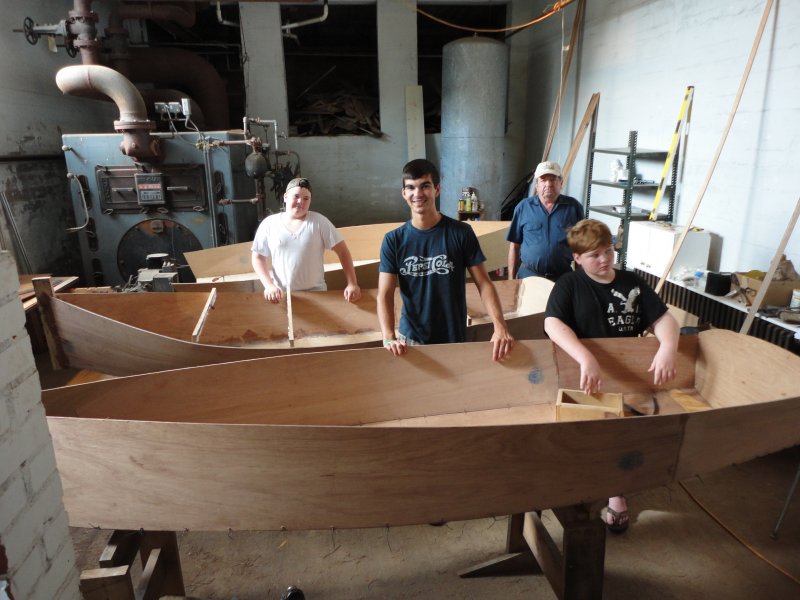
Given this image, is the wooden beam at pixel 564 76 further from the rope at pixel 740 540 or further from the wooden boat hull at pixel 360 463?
the wooden boat hull at pixel 360 463

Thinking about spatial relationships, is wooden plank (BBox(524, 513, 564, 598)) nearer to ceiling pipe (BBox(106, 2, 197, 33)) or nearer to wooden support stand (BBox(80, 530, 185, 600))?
wooden support stand (BBox(80, 530, 185, 600))

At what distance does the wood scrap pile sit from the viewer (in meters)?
7.77

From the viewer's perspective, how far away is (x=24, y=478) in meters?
1.22

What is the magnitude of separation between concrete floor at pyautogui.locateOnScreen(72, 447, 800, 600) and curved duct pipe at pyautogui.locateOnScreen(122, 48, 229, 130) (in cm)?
545

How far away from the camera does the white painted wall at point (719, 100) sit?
3.25 meters

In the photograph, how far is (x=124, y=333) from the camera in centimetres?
269

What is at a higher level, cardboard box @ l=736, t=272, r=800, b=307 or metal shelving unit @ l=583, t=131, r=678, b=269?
metal shelving unit @ l=583, t=131, r=678, b=269

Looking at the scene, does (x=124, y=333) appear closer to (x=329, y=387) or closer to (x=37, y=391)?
(x=329, y=387)

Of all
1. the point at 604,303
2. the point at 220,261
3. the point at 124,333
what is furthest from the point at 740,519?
the point at 220,261

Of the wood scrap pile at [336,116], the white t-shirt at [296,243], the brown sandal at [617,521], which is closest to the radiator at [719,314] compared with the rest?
the brown sandal at [617,521]

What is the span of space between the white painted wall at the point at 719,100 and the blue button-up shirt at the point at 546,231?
120 centimetres

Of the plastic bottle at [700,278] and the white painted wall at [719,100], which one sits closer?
the white painted wall at [719,100]

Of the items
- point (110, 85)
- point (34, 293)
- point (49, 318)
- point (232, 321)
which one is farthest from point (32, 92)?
point (232, 321)

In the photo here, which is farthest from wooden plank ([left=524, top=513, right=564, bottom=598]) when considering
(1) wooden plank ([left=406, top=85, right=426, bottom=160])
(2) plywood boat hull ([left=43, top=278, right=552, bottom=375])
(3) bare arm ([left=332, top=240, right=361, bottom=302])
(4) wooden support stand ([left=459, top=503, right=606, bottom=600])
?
(1) wooden plank ([left=406, top=85, right=426, bottom=160])
